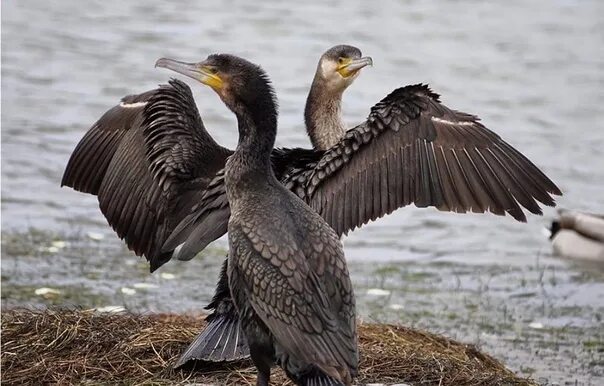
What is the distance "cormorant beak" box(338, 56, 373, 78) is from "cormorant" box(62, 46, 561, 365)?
123 cm

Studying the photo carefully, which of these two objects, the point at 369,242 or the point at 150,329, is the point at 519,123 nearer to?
the point at 369,242

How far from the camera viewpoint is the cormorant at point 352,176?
281 inches

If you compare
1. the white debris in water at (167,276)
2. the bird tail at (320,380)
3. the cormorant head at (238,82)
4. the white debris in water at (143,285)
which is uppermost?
the cormorant head at (238,82)

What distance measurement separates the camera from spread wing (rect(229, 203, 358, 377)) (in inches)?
229

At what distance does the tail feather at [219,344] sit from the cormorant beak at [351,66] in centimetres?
206

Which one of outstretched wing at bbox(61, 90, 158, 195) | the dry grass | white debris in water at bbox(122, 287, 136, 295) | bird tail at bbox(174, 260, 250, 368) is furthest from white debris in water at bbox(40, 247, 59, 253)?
bird tail at bbox(174, 260, 250, 368)

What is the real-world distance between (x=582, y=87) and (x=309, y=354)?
12109mm

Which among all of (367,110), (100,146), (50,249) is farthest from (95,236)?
(367,110)

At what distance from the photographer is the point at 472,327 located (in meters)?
9.77

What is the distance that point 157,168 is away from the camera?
762 cm

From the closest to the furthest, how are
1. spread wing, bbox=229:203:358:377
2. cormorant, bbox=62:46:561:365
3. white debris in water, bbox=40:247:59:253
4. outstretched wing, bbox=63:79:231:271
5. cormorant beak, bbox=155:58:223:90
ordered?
spread wing, bbox=229:203:358:377, cormorant beak, bbox=155:58:223:90, cormorant, bbox=62:46:561:365, outstretched wing, bbox=63:79:231:271, white debris in water, bbox=40:247:59:253

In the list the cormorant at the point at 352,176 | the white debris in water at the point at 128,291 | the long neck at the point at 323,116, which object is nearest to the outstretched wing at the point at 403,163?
the cormorant at the point at 352,176

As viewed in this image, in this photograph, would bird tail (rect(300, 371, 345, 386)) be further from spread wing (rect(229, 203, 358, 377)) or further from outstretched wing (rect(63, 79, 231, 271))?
outstretched wing (rect(63, 79, 231, 271))

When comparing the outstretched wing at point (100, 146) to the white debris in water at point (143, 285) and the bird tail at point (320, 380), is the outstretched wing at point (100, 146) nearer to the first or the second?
the white debris in water at point (143, 285)
